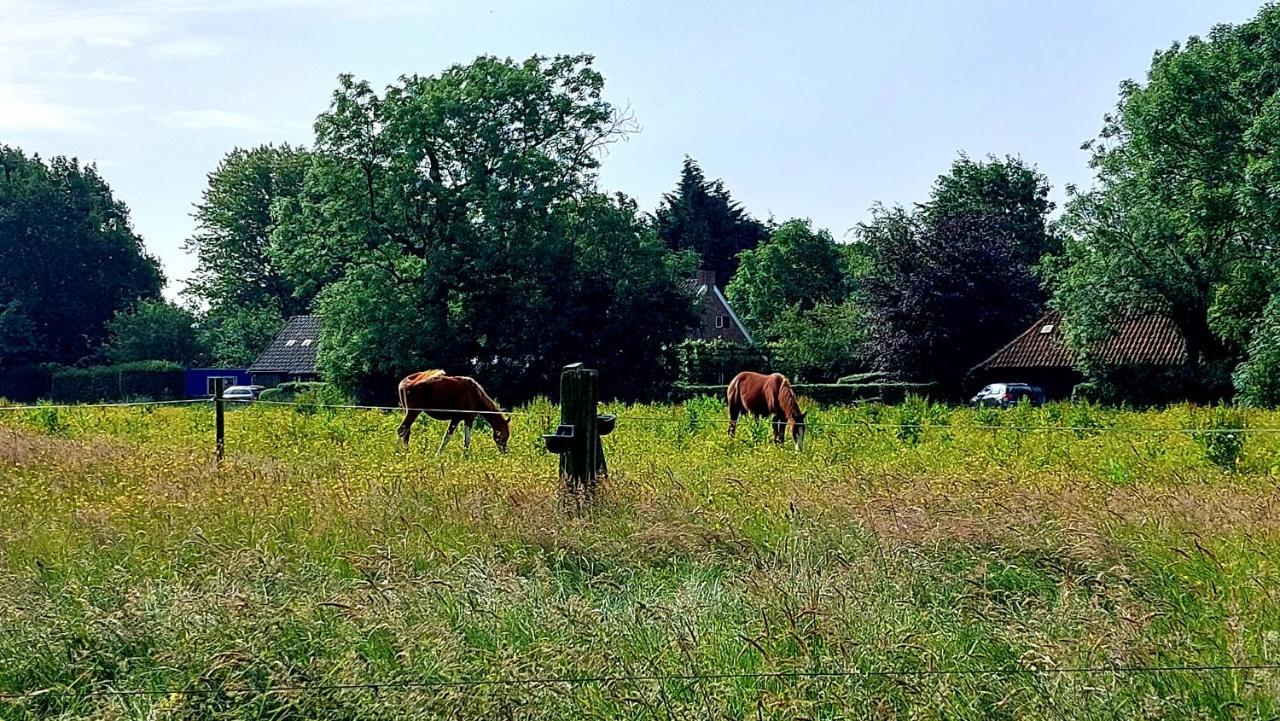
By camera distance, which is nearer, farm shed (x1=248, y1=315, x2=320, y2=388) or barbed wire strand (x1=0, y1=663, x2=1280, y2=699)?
barbed wire strand (x1=0, y1=663, x2=1280, y2=699)

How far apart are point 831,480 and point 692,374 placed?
49982mm

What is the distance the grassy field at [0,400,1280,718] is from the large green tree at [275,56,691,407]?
113 ft

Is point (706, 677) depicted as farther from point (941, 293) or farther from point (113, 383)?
point (113, 383)

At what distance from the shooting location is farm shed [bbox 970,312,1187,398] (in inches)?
1812

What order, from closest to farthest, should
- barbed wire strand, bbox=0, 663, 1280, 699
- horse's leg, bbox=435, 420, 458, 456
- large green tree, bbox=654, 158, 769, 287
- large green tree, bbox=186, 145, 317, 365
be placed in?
1. barbed wire strand, bbox=0, 663, 1280, 699
2. horse's leg, bbox=435, 420, 458, 456
3. large green tree, bbox=186, 145, 317, 365
4. large green tree, bbox=654, 158, 769, 287

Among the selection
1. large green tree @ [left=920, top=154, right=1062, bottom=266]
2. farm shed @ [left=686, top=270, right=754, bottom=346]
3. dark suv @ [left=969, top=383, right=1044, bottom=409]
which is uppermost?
large green tree @ [left=920, top=154, right=1062, bottom=266]

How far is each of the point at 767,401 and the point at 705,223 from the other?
257 ft

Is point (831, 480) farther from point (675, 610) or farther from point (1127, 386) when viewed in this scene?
point (1127, 386)

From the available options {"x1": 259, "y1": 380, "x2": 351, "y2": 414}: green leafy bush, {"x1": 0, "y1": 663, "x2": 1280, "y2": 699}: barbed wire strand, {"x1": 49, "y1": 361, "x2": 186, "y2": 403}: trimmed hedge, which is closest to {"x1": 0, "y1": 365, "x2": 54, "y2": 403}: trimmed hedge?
{"x1": 49, "y1": 361, "x2": 186, "y2": 403}: trimmed hedge

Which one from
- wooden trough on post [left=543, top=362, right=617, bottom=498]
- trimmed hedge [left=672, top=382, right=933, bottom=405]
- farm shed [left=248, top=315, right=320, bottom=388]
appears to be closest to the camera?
wooden trough on post [left=543, top=362, right=617, bottom=498]

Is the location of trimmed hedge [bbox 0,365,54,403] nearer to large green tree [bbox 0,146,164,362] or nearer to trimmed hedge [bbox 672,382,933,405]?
large green tree [bbox 0,146,164,362]

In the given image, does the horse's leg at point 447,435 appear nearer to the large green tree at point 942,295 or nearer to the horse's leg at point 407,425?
the horse's leg at point 407,425

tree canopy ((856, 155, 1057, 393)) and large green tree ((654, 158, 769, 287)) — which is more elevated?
large green tree ((654, 158, 769, 287))

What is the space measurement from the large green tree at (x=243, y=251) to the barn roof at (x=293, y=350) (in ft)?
22.2
